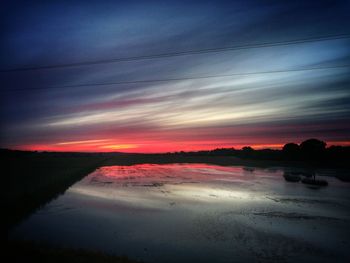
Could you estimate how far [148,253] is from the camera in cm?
1291

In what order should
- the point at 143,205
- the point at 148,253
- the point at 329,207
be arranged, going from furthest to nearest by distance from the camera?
the point at 143,205 → the point at 329,207 → the point at 148,253

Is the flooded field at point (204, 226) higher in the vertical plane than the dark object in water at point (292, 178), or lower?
lower

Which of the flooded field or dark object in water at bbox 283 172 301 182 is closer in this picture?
the flooded field

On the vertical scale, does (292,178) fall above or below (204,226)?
above

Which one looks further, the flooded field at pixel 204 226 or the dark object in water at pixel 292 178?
the dark object in water at pixel 292 178

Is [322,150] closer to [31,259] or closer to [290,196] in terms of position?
[290,196]

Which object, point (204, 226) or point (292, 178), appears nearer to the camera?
point (204, 226)

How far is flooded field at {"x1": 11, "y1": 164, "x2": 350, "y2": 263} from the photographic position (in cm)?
1303

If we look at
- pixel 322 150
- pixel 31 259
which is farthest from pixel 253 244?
pixel 322 150

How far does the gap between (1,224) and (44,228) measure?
2468 millimetres

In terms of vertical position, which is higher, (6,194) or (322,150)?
(322,150)

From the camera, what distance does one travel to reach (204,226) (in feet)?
56.0

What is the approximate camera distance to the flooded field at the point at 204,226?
42.8ft

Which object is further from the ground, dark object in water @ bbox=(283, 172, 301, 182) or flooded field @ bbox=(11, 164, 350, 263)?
dark object in water @ bbox=(283, 172, 301, 182)
